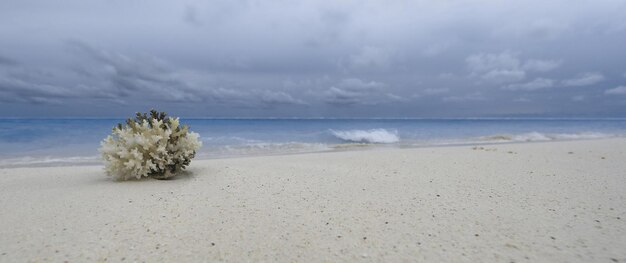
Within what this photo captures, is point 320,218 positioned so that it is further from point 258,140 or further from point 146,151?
point 258,140

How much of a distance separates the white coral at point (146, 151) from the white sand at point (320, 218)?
22 cm

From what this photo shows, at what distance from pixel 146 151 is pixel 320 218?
9.83 ft

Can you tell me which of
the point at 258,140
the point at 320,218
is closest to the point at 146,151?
the point at 320,218

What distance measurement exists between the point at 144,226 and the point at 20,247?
71cm

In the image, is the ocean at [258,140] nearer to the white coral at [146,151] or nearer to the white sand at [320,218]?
the white coral at [146,151]

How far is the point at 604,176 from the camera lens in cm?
427

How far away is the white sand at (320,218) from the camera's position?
75.7 inches

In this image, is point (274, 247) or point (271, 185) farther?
point (271, 185)

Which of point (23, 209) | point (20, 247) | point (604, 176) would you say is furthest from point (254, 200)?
point (604, 176)

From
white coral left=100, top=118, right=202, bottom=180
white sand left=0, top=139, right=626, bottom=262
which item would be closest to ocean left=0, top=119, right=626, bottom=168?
white coral left=100, top=118, right=202, bottom=180

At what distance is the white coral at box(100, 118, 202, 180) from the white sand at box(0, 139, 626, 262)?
22 cm

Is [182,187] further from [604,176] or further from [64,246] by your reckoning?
[604,176]

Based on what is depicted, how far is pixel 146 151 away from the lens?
14.2 feet

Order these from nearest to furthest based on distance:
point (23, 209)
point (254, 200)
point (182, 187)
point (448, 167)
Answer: point (23, 209), point (254, 200), point (182, 187), point (448, 167)
